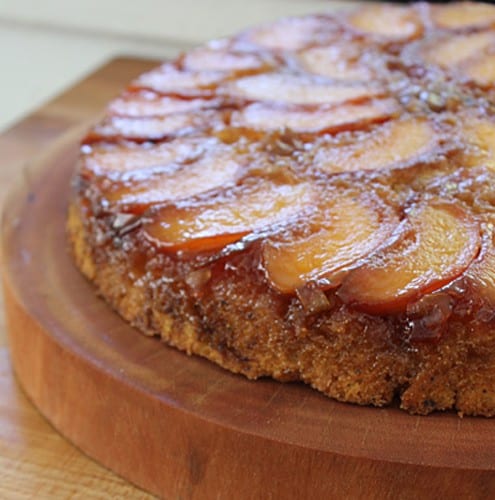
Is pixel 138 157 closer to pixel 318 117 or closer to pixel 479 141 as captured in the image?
pixel 318 117

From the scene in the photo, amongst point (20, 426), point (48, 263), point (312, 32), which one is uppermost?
point (312, 32)

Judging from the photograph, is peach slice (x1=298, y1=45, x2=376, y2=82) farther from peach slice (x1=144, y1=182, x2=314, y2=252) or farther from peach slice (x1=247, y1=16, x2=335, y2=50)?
peach slice (x1=144, y1=182, x2=314, y2=252)

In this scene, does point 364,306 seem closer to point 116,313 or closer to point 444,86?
point 116,313

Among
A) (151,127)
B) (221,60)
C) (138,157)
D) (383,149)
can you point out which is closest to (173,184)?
(138,157)

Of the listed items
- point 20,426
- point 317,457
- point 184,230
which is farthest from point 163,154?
point 317,457

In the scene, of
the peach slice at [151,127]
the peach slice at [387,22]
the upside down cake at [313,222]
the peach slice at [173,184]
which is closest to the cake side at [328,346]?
the upside down cake at [313,222]

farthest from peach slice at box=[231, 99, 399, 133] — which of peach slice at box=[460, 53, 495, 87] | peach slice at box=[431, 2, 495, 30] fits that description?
peach slice at box=[431, 2, 495, 30]

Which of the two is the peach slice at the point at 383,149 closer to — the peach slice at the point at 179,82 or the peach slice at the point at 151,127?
the peach slice at the point at 151,127
